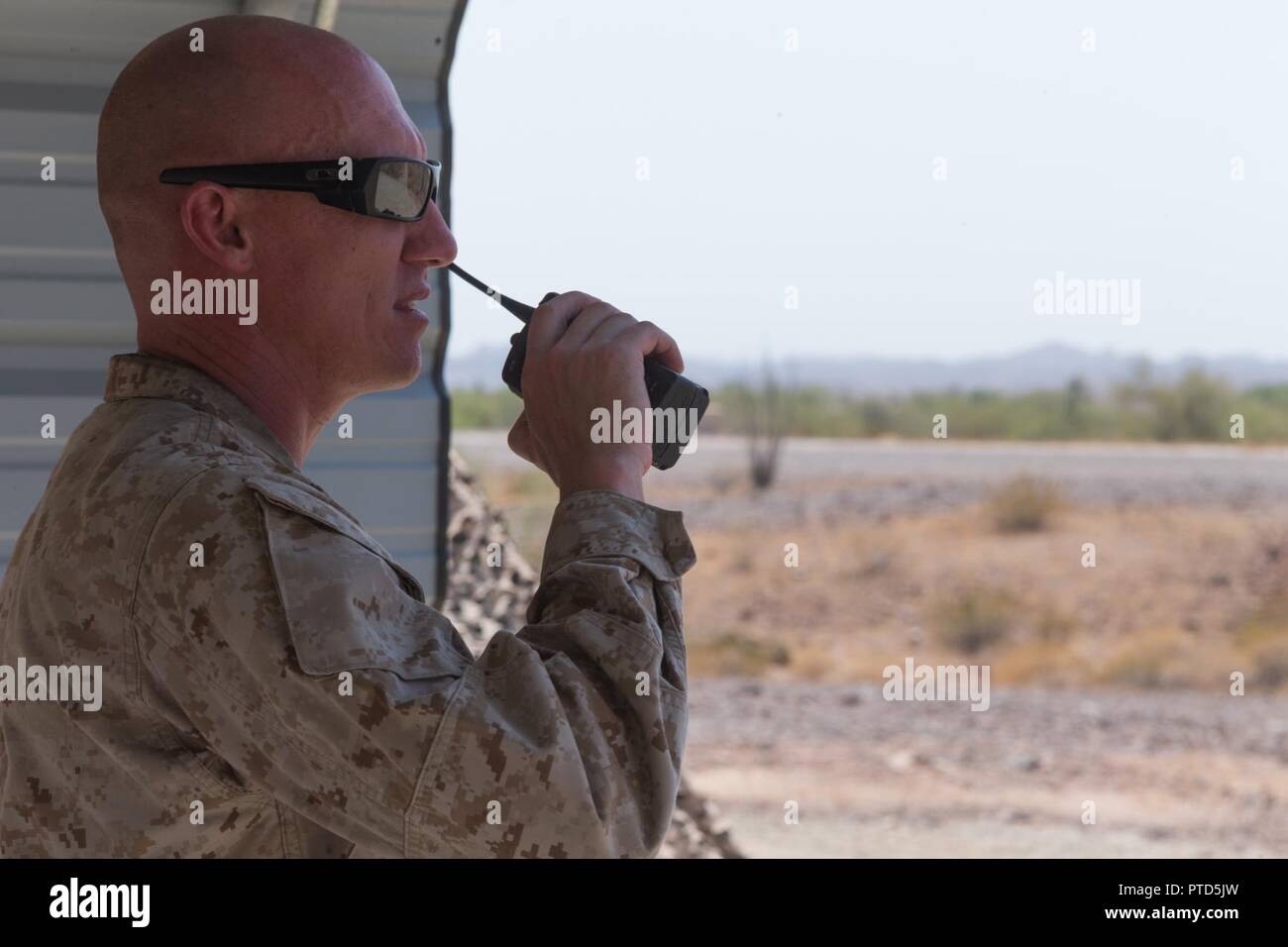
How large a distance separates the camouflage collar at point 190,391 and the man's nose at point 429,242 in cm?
27

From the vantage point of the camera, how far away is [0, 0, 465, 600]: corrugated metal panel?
3.41m

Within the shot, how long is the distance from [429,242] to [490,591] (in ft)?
25.8

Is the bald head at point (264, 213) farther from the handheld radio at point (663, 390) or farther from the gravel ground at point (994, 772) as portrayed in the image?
the gravel ground at point (994, 772)

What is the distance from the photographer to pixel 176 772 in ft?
5.21

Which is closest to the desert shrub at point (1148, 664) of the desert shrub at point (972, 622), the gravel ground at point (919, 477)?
the desert shrub at point (972, 622)

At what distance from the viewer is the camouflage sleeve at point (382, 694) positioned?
1479 millimetres

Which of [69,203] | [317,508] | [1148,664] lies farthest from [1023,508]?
[317,508]

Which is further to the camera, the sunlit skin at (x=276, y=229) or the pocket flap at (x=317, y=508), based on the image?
the sunlit skin at (x=276, y=229)

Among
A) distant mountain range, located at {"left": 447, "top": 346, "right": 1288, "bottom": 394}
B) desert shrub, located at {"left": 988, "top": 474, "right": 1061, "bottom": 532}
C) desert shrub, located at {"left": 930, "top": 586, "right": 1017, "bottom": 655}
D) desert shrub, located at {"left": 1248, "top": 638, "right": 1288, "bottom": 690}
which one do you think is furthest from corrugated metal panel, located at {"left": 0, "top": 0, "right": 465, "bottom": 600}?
distant mountain range, located at {"left": 447, "top": 346, "right": 1288, "bottom": 394}

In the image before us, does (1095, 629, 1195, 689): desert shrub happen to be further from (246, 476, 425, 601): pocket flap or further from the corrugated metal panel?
(246, 476, 425, 601): pocket flap

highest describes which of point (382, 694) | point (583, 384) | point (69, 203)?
point (69, 203)

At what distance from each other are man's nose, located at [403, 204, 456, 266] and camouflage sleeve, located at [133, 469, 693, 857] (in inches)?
18.0

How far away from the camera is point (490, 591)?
9.73m

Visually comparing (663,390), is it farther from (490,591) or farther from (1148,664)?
→ (1148,664)
